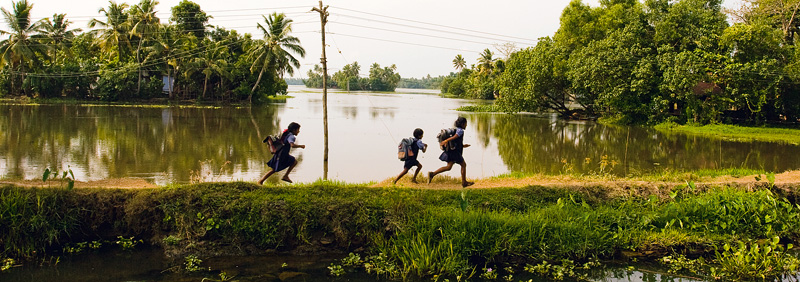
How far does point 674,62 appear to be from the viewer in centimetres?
2656

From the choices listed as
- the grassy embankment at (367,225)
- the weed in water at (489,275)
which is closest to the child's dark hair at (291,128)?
the grassy embankment at (367,225)

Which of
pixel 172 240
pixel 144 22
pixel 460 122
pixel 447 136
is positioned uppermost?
pixel 144 22

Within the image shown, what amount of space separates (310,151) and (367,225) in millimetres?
9437

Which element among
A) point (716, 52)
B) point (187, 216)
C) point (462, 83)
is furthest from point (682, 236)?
point (462, 83)

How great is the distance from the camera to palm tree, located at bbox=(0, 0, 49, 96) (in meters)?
35.4

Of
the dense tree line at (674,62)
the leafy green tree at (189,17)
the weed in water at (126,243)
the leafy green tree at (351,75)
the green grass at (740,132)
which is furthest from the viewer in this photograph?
the leafy green tree at (351,75)

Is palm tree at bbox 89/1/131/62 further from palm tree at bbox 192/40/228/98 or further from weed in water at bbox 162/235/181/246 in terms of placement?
weed in water at bbox 162/235/181/246

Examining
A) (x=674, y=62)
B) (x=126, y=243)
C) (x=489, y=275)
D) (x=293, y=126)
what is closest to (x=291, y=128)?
(x=293, y=126)

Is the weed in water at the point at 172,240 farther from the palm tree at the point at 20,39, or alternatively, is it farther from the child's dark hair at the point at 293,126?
the palm tree at the point at 20,39

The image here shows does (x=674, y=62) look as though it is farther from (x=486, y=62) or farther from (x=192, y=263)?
(x=486, y=62)

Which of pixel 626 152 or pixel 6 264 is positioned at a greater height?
pixel 626 152

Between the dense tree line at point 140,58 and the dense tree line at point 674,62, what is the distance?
67.6 feet

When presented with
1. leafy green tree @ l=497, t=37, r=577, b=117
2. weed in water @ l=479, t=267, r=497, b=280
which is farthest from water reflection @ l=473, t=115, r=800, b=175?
leafy green tree @ l=497, t=37, r=577, b=117

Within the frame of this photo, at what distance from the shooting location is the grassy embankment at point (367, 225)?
657cm
